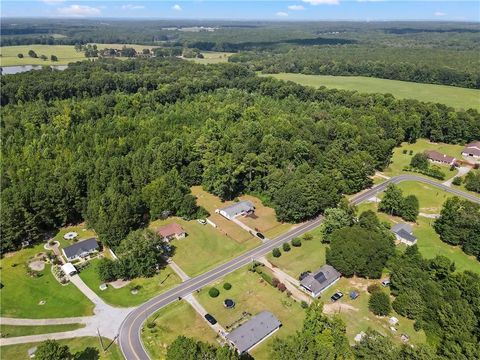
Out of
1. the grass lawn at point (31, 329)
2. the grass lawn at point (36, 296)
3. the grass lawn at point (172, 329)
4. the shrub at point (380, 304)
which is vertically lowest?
the grass lawn at point (36, 296)

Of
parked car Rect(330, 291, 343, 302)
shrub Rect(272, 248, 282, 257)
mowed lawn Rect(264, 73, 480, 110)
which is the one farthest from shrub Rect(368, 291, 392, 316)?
mowed lawn Rect(264, 73, 480, 110)

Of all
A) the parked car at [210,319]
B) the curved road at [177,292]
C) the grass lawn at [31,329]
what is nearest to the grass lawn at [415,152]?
the curved road at [177,292]

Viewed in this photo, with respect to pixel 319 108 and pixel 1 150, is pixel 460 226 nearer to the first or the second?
pixel 319 108

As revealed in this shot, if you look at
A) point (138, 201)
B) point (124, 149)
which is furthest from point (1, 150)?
point (138, 201)

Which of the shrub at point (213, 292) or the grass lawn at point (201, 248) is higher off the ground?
the shrub at point (213, 292)

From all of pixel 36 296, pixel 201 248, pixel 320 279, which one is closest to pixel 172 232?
pixel 201 248

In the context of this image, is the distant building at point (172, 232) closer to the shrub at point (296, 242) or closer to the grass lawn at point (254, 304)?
the grass lawn at point (254, 304)

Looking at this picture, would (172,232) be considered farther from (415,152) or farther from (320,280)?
(415,152)
